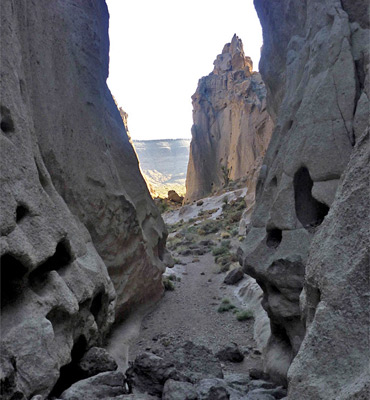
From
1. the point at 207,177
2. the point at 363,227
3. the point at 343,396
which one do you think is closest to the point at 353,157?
the point at 363,227

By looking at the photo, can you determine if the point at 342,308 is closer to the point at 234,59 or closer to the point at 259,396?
the point at 259,396

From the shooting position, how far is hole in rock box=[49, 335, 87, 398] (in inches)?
257

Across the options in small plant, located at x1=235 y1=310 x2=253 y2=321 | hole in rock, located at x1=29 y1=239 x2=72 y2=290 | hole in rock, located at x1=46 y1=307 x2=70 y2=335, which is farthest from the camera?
small plant, located at x1=235 y1=310 x2=253 y2=321

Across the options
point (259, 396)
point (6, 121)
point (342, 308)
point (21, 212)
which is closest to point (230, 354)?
point (259, 396)

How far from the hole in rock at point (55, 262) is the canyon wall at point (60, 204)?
2cm

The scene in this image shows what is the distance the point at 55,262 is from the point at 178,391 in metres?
3.51

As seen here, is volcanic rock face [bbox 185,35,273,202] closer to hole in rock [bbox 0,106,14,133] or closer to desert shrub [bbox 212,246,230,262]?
desert shrub [bbox 212,246,230,262]

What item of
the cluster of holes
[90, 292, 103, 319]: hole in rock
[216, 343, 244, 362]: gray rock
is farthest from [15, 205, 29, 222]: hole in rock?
[216, 343, 244, 362]: gray rock

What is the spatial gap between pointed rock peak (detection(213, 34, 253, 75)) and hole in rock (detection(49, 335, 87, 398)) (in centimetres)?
5201

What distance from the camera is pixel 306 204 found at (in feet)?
29.2

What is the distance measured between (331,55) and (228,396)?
8.21m

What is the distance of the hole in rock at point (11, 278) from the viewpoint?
582 cm

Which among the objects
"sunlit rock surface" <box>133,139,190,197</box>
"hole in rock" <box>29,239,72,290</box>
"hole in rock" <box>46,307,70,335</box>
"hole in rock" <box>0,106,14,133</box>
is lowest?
"sunlit rock surface" <box>133,139,190,197</box>

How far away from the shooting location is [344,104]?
28.3 feet
